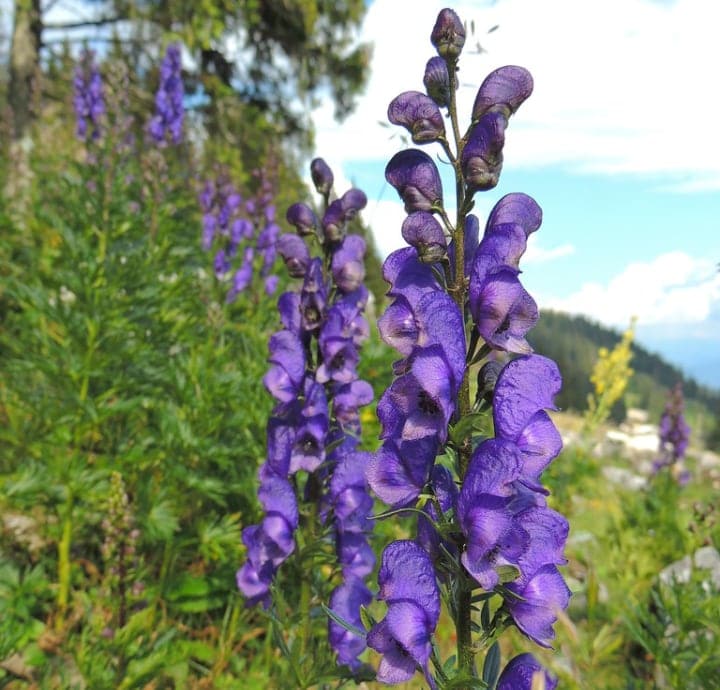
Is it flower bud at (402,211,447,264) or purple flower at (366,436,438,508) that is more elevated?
flower bud at (402,211,447,264)

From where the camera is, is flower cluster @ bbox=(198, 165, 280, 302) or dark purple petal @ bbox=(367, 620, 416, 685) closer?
dark purple petal @ bbox=(367, 620, 416, 685)

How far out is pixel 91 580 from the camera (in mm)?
3781

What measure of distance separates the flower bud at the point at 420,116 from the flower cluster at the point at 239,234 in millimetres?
4919

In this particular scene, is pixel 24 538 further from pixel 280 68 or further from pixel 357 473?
pixel 280 68

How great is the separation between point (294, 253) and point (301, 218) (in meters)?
0.17

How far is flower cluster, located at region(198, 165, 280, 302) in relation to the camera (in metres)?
6.70

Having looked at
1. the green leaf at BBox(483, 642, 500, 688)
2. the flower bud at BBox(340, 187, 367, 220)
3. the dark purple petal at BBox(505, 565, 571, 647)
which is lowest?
the green leaf at BBox(483, 642, 500, 688)

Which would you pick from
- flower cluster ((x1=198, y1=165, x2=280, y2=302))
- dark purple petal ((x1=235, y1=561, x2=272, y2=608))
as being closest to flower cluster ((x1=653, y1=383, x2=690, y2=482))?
flower cluster ((x1=198, y1=165, x2=280, y2=302))

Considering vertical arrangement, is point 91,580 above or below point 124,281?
below

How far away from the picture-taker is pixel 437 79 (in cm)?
156

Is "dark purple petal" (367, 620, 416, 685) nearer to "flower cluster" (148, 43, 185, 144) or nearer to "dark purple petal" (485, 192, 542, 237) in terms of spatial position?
"dark purple petal" (485, 192, 542, 237)

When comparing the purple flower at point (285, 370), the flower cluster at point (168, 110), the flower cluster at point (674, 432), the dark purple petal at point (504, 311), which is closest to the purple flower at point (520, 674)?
the dark purple petal at point (504, 311)

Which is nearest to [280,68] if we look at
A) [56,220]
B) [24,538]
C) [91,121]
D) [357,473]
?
[91,121]

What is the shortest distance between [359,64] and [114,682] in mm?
14422
